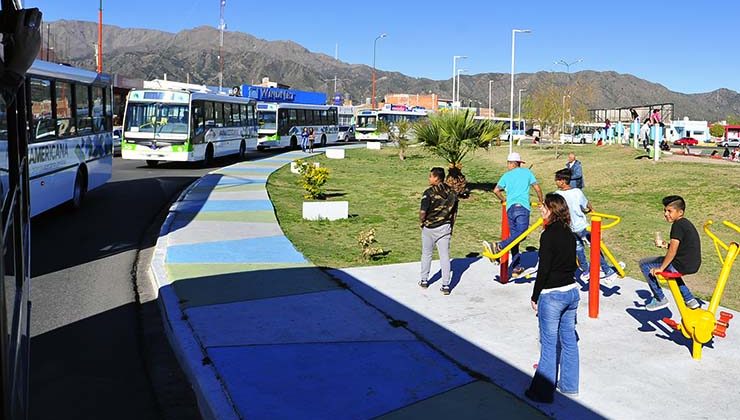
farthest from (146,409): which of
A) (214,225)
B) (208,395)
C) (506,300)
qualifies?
(214,225)

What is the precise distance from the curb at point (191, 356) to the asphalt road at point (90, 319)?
136mm

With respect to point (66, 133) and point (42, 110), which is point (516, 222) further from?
point (66, 133)

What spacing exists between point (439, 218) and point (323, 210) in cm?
663

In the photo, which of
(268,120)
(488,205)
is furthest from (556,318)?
(268,120)

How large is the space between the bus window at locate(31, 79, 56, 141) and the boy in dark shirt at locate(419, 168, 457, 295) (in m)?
6.81

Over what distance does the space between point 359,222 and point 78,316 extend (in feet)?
26.4

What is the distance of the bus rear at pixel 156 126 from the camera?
26484mm

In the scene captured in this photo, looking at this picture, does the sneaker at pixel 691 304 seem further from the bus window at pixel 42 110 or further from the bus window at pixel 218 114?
the bus window at pixel 218 114

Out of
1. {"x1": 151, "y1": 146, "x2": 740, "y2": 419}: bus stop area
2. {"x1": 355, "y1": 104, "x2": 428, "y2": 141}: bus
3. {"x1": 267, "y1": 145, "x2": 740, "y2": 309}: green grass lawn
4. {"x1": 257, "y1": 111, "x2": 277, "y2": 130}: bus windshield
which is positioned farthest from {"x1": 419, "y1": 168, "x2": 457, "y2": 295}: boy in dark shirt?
{"x1": 355, "y1": 104, "x2": 428, "y2": 141}: bus

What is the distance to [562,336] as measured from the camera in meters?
5.91

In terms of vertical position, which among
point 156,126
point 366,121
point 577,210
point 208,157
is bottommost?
point 208,157

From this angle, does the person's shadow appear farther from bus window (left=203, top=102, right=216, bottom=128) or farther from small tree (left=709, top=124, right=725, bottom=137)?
small tree (left=709, top=124, right=725, bottom=137)

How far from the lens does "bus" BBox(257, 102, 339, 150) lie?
42.7m

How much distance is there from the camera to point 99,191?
19.4 m
